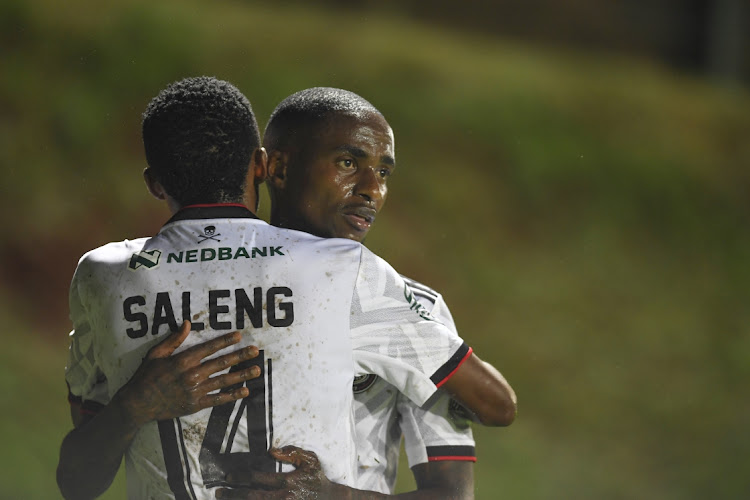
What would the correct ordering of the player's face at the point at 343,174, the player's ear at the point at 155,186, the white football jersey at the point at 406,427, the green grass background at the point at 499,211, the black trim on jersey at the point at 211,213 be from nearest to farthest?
1. the black trim on jersey at the point at 211,213
2. the player's ear at the point at 155,186
3. the white football jersey at the point at 406,427
4. the player's face at the point at 343,174
5. the green grass background at the point at 499,211

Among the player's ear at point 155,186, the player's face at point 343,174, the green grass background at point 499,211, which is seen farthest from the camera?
the green grass background at point 499,211

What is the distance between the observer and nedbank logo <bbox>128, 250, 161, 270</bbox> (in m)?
2.20

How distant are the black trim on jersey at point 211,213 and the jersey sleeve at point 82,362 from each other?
0.29m

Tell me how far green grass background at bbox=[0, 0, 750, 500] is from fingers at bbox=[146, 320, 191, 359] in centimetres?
512

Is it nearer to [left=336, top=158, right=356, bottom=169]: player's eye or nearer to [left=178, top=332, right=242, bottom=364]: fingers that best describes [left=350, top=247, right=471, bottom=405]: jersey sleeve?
[left=178, top=332, right=242, bottom=364]: fingers

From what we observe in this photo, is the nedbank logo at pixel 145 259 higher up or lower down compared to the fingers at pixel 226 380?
higher up

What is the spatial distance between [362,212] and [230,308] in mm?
773

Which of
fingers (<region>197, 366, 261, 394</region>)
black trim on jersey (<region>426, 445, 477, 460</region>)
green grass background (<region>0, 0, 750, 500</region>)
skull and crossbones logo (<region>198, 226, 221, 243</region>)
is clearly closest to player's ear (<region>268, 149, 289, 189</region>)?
skull and crossbones logo (<region>198, 226, 221, 243</region>)

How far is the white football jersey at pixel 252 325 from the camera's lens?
217cm

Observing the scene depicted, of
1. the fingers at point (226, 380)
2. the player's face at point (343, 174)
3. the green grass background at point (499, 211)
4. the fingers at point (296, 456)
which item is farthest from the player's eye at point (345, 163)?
the green grass background at point (499, 211)

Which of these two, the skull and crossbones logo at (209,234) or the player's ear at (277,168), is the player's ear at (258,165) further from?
the player's ear at (277,168)

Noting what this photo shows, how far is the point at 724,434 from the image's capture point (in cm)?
992

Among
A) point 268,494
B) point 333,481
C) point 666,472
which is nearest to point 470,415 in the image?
point 333,481

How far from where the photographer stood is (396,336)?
2266mm
